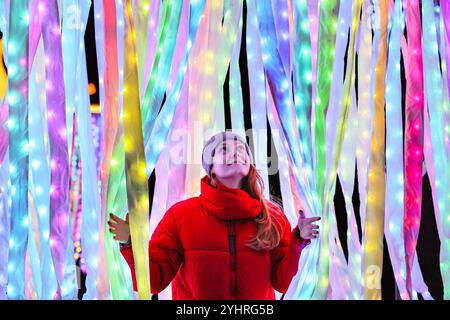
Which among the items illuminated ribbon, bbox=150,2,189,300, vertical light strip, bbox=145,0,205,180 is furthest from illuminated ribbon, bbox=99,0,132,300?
illuminated ribbon, bbox=150,2,189,300

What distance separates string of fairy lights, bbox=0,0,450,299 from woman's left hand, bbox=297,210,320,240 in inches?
1.0

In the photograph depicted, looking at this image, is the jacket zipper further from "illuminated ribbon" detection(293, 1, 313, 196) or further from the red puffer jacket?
"illuminated ribbon" detection(293, 1, 313, 196)

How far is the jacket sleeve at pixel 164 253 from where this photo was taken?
5.86 ft

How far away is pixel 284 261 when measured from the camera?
71.7 inches

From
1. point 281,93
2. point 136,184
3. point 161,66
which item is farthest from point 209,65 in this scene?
point 136,184

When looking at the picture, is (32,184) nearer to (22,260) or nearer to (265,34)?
(22,260)

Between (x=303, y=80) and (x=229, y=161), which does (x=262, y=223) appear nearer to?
(x=229, y=161)

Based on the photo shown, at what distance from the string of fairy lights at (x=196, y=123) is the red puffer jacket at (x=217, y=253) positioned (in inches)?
2.3

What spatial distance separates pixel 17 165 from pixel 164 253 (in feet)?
1.67


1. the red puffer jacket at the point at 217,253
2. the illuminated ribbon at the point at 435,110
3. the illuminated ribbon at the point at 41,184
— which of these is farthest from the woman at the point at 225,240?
the illuminated ribbon at the point at 435,110

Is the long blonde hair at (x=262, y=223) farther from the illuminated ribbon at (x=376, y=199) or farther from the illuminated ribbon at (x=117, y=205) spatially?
the illuminated ribbon at (x=117, y=205)

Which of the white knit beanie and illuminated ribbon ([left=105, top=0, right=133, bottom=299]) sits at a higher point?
the white knit beanie

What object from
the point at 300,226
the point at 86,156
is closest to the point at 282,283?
the point at 300,226

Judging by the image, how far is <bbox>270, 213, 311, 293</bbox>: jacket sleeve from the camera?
1800 mm
